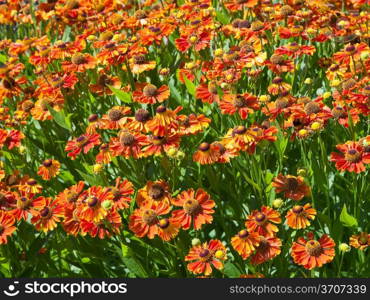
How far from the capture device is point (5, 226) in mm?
1785

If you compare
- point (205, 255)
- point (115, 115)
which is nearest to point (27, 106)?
point (115, 115)

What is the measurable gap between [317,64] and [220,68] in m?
0.70

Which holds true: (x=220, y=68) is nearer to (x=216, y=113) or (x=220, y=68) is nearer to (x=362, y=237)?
(x=216, y=113)

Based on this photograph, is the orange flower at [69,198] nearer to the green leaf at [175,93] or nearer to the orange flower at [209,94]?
the orange flower at [209,94]

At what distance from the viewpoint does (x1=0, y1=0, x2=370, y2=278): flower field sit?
179cm

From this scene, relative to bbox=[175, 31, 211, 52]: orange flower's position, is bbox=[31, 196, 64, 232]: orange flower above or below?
below

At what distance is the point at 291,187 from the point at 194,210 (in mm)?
332

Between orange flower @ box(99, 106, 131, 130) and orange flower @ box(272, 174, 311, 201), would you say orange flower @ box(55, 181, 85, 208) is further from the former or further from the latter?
orange flower @ box(272, 174, 311, 201)

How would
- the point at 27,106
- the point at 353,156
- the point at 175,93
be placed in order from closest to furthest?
the point at 353,156 < the point at 27,106 < the point at 175,93

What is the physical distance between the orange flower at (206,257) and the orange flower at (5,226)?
559 mm

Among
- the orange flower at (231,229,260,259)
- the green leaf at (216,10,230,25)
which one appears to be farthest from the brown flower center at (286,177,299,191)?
the green leaf at (216,10,230,25)

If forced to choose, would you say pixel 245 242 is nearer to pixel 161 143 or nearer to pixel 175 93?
pixel 161 143

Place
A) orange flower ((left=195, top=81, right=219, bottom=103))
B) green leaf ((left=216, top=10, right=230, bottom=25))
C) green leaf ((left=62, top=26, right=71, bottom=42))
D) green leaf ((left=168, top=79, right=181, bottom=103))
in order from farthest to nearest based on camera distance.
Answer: green leaf ((left=62, top=26, right=71, bottom=42))
green leaf ((left=216, top=10, right=230, bottom=25))
green leaf ((left=168, top=79, right=181, bottom=103))
orange flower ((left=195, top=81, right=219, bottom=103))

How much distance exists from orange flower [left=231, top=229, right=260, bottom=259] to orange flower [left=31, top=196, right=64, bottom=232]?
0.58 m
